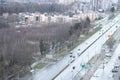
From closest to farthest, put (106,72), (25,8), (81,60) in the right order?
(106,72), (81,60), (25,8)

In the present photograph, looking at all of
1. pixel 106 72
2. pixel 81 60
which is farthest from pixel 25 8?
pixel 106 72

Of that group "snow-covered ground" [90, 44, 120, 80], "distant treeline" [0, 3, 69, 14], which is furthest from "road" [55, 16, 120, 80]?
"distant treeline" [0, 3, 69, 14]

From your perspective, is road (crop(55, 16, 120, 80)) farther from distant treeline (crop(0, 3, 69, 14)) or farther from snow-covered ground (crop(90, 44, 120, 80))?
distant treeline (crop(0, 3, 69, 14))

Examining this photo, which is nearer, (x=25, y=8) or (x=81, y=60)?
(x=81, y=60)

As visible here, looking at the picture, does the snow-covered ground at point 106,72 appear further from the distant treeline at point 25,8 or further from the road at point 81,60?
the distant treeline at point 25,8

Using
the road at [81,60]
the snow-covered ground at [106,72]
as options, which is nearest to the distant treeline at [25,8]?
the road at [81,60]

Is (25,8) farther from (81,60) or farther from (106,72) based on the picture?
(106,72)

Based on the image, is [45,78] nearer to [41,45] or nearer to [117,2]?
[41,45]

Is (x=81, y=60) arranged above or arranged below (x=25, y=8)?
below

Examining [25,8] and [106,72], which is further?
[25,8]

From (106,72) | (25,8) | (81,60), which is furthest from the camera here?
(25,8)

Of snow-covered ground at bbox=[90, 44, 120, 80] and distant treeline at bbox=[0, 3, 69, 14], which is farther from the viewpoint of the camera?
distant treeline at bbox=[0, 3, 69, 14]

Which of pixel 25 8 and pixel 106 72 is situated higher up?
pixel 25 8
